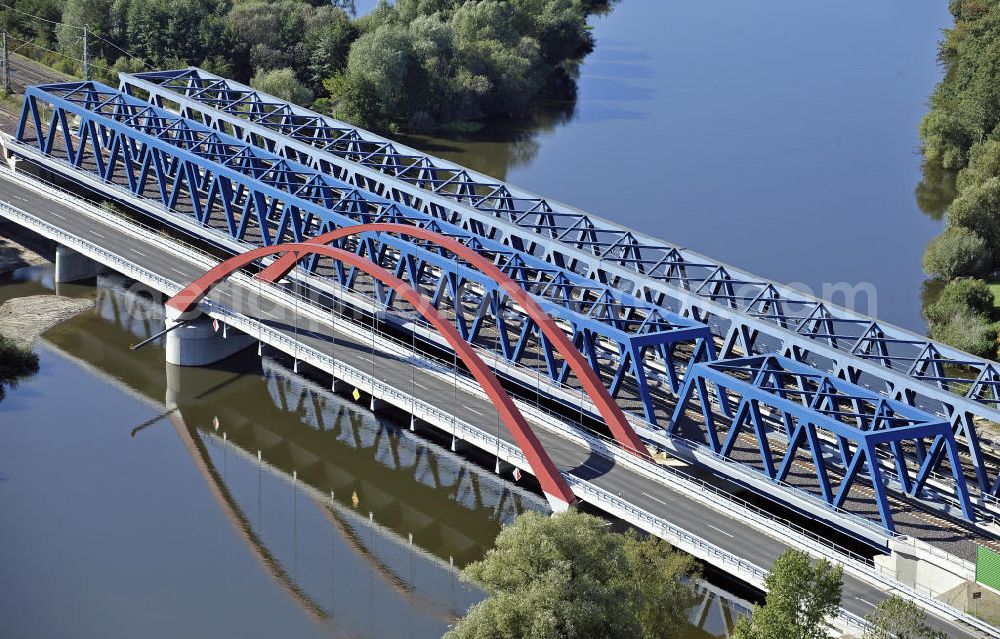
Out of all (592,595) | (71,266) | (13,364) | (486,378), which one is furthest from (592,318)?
(71,266)

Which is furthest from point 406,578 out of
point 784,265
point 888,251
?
point 888,251

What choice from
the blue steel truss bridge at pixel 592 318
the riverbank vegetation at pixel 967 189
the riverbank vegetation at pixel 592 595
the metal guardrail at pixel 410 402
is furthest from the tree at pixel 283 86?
the riverbank vegetation at pixel 592 595

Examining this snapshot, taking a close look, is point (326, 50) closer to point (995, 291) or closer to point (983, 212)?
point (983, 212)

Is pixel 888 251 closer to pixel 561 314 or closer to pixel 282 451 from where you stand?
pixel 561 314

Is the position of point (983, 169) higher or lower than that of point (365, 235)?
higher

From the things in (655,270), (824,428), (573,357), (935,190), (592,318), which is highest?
(824,428)

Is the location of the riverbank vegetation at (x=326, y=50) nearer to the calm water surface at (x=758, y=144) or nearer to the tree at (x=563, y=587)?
the calm water surface at (x=758, y=144)
